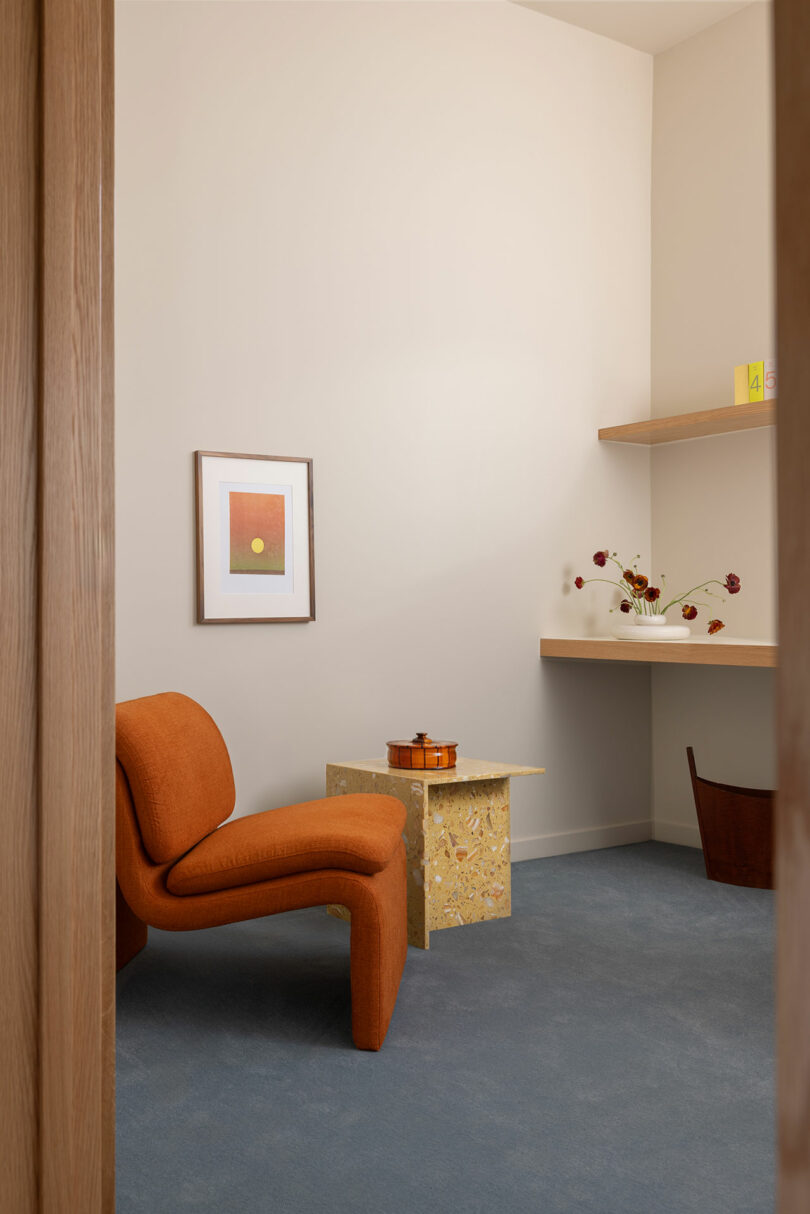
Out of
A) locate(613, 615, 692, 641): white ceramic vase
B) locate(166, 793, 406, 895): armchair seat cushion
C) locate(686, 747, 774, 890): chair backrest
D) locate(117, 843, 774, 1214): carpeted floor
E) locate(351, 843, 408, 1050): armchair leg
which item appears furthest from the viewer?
locate(613, 615, 692, 641): white ceramic vase

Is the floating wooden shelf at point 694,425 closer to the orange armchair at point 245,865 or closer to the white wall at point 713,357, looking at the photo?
the white wall at point 713,357

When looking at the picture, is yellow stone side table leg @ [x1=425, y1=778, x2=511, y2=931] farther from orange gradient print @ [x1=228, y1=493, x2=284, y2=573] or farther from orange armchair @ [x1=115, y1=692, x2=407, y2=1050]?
orange gradient print @ [x1=228, y1=493, x2=284, y2=573]

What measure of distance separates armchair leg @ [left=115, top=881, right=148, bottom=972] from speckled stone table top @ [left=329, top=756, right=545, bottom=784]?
888mm

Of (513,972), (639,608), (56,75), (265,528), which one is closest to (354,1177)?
(513,972)

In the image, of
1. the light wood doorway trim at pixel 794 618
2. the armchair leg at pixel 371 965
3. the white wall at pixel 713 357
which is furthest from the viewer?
the white wall at pixel 713 357

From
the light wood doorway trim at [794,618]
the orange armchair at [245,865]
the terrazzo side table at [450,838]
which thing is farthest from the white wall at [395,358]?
the light wood doorway trim at [794,618]

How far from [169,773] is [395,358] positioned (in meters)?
2.24

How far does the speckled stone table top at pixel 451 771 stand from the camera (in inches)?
132

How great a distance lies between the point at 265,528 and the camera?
3904mm

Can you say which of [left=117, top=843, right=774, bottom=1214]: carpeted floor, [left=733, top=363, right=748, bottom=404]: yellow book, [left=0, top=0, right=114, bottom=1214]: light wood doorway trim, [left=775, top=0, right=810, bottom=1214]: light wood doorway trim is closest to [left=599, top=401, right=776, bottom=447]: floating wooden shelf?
[left=733, top=363, right=748, bottom=404]: yellow book

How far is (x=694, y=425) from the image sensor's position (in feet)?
14.9

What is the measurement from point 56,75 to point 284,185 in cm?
292

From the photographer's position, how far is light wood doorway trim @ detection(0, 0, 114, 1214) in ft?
4.11

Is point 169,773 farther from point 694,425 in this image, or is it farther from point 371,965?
point 694,425
